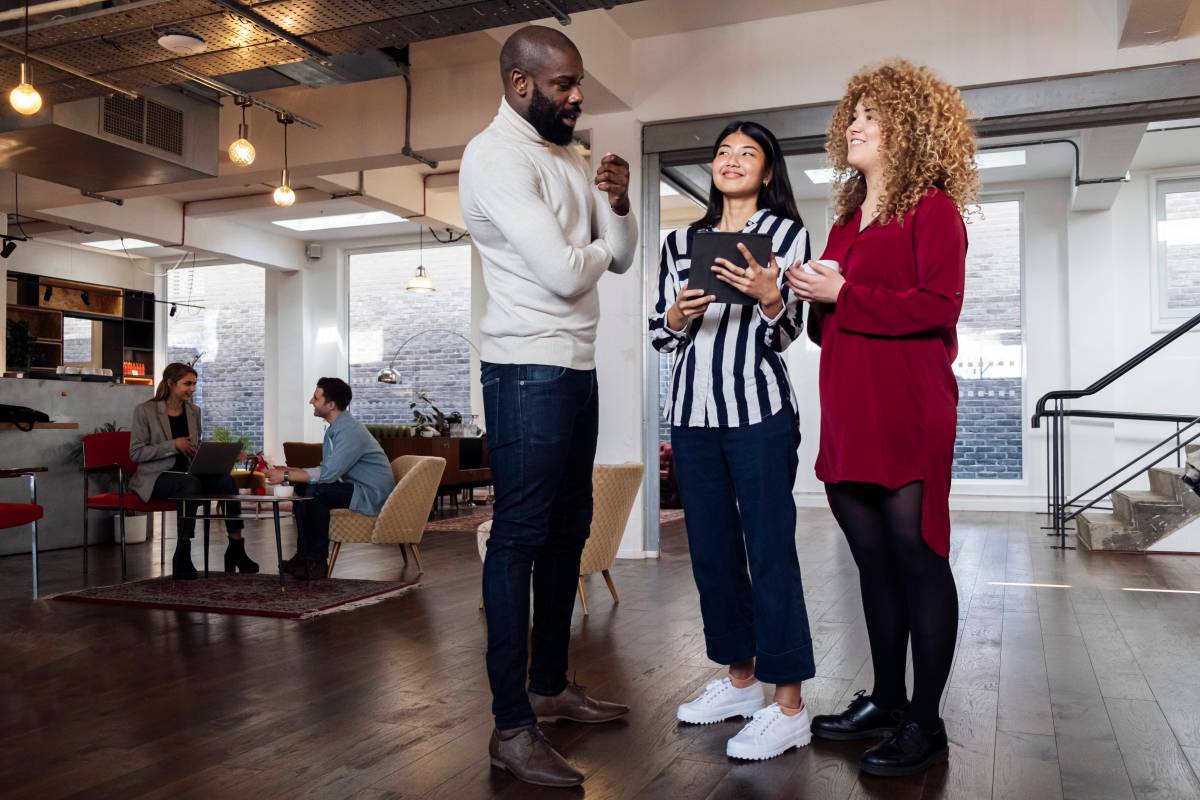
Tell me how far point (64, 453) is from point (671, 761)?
20.4 feet

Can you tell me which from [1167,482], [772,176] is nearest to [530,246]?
[772,176]

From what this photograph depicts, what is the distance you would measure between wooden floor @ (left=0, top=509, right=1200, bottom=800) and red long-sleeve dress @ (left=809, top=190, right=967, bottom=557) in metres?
0.65

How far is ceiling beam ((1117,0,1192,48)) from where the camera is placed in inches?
186

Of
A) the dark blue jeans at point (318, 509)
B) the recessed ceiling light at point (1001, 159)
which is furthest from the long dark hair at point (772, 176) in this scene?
the recessed ceiling light at point (1001, 159)

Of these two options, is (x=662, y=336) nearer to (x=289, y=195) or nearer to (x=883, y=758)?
(x=883, y=758)

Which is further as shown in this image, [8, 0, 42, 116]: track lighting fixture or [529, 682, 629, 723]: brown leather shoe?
[8, 0, 42, 116]: track lighting fixture

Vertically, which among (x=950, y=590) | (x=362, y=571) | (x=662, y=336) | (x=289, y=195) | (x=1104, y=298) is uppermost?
(x=289, y=195)

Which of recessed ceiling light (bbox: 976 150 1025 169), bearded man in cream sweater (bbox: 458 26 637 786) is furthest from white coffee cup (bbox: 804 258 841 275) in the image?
recessed ceiling light (bbox: 976 150 1025 169)

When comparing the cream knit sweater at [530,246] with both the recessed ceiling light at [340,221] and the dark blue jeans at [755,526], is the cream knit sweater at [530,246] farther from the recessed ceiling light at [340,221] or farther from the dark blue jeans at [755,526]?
the recessed ceiling light at [340,221]

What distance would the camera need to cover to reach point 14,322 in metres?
11.5

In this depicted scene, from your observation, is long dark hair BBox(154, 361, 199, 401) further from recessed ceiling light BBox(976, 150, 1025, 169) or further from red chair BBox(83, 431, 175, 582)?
recessed ceiling light BBox(976, 150, 1025, 169)

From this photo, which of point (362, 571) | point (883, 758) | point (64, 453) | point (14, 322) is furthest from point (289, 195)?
point (14, 322)

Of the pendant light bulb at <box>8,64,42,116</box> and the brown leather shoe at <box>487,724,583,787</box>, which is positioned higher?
the pendant light bulb at <box>8,64,42,116</box>

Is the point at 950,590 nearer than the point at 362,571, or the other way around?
the point at 950,590
